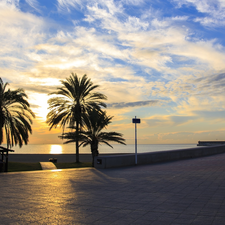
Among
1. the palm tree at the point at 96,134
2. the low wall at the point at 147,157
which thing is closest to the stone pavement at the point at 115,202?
the low wall at the point at 147,157

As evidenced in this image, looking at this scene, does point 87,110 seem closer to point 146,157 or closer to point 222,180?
point 146,157

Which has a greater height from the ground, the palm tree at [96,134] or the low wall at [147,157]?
the palm tree at [96,134]

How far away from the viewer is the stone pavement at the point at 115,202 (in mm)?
5027

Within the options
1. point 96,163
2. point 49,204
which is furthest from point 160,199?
point 96,163

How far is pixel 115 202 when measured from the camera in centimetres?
637

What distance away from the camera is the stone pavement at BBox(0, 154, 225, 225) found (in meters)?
5.03

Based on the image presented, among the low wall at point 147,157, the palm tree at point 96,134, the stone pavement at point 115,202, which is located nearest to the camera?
the stone pavement at point 115,202

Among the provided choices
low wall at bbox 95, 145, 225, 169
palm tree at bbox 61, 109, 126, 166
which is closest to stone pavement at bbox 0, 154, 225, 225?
low wall at bbox 95, 145, 225, 169

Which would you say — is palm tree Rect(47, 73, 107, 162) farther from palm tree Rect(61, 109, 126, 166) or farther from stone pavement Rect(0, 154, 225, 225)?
stone pavement Rect(0, 154, 225, 225)

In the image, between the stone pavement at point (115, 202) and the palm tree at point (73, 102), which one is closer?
the stone pavement at point (115, 202)

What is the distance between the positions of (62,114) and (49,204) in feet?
71.2

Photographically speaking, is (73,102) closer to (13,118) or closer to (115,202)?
(13,118)

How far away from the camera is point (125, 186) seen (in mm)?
8547

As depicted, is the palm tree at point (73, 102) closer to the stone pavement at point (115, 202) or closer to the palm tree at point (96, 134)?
the palm tree at point (96, 134)
